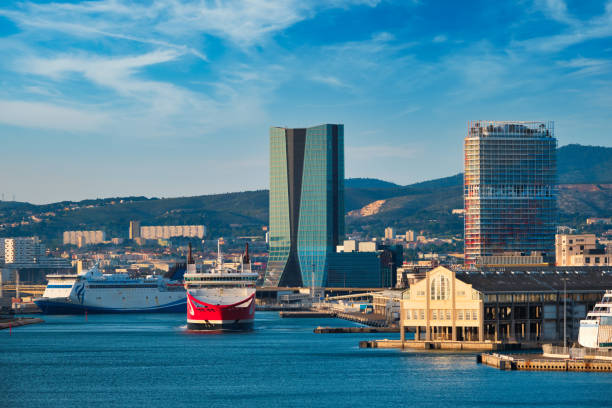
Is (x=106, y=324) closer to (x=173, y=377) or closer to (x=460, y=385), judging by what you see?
(x=173, y=377)

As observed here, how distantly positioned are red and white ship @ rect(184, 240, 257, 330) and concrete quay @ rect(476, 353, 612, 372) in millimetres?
59357

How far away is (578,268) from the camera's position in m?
142

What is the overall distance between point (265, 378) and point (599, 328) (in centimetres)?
2610

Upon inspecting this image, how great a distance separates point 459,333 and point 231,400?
3593 cm

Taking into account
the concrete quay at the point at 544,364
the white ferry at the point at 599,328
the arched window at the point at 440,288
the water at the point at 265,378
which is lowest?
the water at the point at 265,378

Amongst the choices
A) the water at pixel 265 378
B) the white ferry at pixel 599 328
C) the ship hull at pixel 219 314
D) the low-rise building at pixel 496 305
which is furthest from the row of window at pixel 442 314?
the ship hull at pixel 219 314

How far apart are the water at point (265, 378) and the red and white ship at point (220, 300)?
12381mm

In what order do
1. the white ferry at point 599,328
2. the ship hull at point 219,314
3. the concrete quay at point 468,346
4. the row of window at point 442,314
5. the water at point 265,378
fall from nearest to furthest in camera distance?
the water at point 265,378 → the white ferry at point 599,328 → the concrete quay at point 468,346 → the row of window at point 442,314 → the ship hull at point 219,314

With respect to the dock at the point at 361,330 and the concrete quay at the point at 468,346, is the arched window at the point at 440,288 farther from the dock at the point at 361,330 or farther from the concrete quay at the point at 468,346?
the dock at the point at 361,330

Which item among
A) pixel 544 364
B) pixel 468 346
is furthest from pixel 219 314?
pixel 544 364

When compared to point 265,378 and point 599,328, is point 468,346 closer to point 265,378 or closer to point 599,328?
point 599,328

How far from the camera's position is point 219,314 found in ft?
518

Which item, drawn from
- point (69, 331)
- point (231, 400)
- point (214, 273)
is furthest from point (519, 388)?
point (69, 331)

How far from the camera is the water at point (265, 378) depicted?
87.1 m
